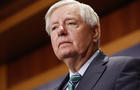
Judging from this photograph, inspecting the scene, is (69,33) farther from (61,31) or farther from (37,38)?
(37,38)

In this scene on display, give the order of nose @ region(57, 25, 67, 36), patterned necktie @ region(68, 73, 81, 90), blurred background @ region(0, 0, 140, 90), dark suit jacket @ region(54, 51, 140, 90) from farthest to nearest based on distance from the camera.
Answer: blurred background @ region(0, 0, 140, 90) < nose @ region(57, 25, 67, 36) < patterned necktie @ region(68, 73, 81, 90) < dark suit jacket @ region(54, 51, 140, 90)

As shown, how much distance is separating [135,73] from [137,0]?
5.70 ft

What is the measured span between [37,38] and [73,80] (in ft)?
6.67

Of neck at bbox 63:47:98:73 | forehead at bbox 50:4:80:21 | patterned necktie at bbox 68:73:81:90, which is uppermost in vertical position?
forehead at bbox 50:4:80:21

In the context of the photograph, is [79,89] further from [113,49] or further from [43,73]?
[43,73]

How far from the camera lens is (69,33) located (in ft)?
5.56

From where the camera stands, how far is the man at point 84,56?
57.5 inches

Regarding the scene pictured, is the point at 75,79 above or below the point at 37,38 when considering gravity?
above

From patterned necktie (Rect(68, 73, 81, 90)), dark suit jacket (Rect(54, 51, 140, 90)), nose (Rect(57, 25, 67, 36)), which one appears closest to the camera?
dark suit jacket (Rect(54, 51, 140, 90))

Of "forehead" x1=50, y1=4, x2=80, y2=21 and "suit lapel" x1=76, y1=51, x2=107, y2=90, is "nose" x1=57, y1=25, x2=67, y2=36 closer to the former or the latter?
"forehead" x1=50, y1=4, x2=80, y2=21

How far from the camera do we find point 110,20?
320 cm

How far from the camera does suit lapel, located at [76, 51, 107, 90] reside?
1.51 m

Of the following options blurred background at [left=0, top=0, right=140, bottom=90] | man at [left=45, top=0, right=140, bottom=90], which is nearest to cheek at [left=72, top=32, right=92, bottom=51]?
man at [left=45, top=0, right=140, bottom=90]

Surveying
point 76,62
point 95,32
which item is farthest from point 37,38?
point 76,62
